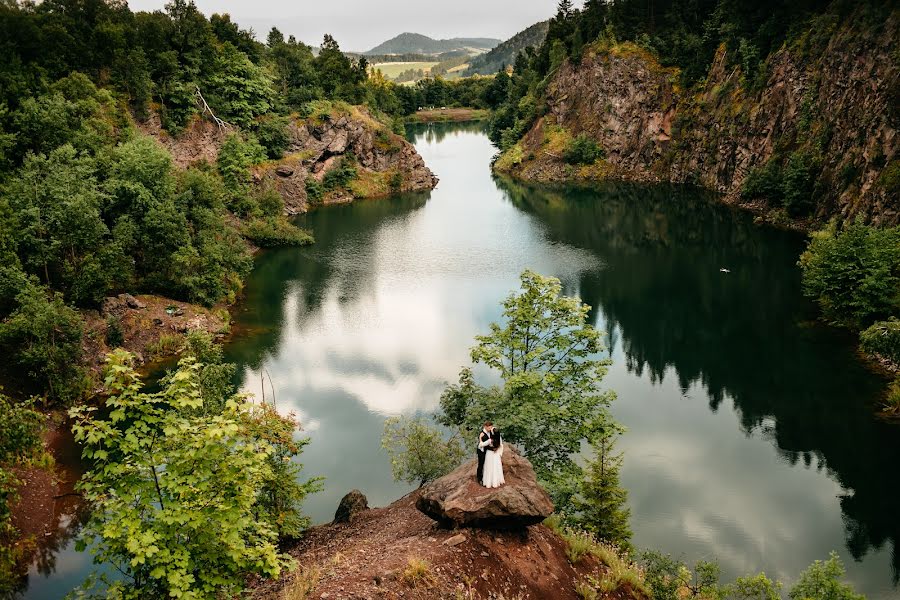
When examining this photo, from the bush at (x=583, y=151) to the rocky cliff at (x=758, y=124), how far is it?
121cm

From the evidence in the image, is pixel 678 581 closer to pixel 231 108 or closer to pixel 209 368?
pixel 209 368

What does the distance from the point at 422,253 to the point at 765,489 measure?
46.6 meters

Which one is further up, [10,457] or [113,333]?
[10,457]

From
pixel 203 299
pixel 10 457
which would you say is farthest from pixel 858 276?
pixel 10 457

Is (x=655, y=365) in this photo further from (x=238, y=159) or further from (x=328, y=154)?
(x=328, y=154)

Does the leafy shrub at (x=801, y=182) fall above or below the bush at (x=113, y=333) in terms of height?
above

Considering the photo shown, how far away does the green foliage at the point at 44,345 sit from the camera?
110 feet

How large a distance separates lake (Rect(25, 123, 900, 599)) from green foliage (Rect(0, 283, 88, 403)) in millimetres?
9820

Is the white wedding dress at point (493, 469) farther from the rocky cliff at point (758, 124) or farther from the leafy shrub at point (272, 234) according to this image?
the leafy shrub at point (272, 234)

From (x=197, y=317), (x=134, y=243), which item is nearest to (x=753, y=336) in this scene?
(x=197, y=317)

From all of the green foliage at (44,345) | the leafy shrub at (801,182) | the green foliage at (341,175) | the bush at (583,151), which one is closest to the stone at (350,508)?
the green foliage at (44,345)

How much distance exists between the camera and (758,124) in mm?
83938

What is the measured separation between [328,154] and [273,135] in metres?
10.8

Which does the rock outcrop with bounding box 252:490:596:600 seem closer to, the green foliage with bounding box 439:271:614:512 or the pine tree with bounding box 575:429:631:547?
the pine tree with bounding box 575:429:631:547
